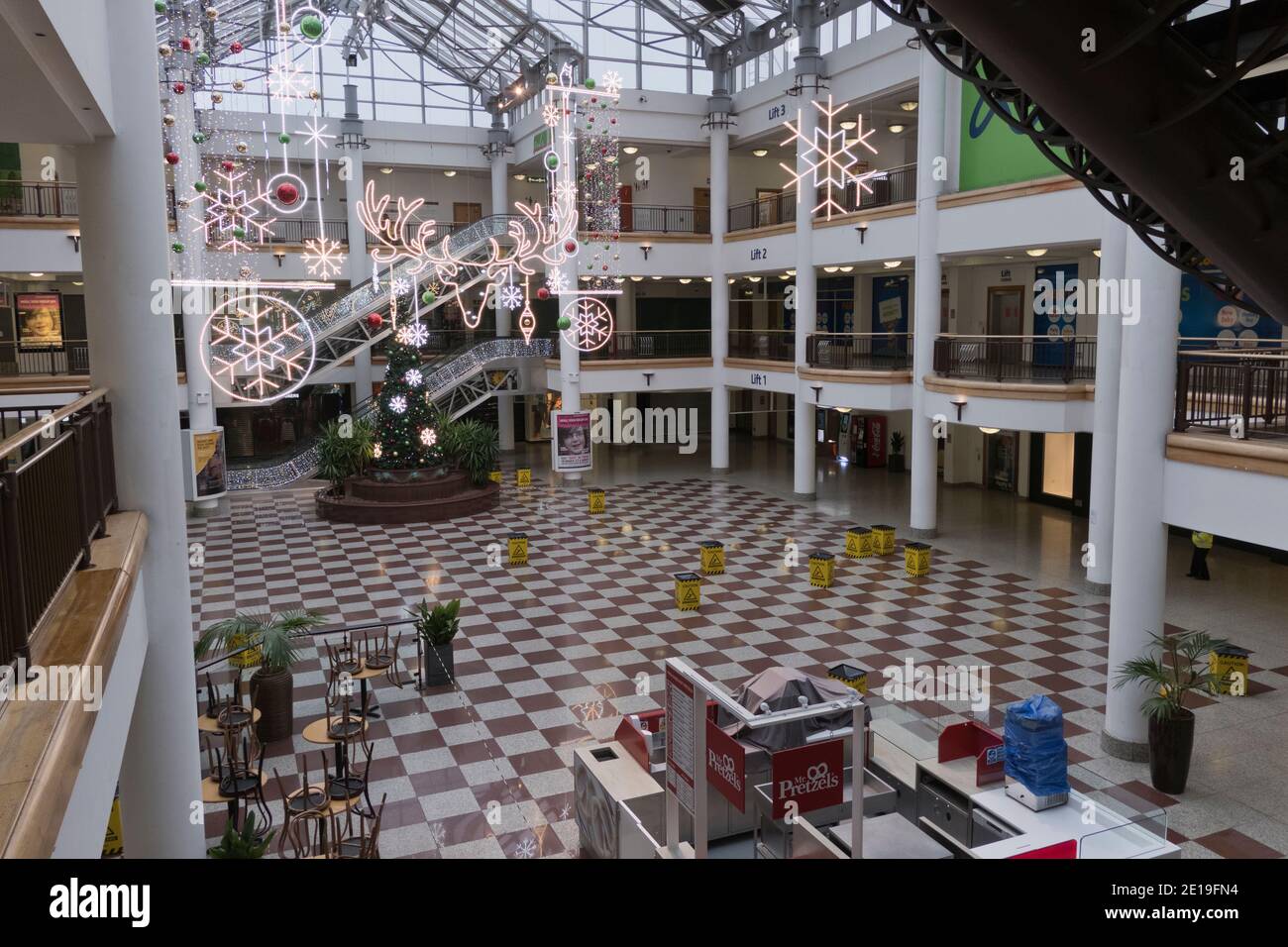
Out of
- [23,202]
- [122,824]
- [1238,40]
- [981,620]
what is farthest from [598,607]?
[23,202]

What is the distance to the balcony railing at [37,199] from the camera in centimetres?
1917

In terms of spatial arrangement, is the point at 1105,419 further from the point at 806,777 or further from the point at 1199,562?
the point at 806,777

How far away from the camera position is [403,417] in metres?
21.6

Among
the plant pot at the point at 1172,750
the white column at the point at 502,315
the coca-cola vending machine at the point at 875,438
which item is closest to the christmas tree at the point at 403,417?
the white column at the point at 502,315

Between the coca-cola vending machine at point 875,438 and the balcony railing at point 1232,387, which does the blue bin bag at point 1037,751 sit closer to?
the balcony railing at point 1232,387

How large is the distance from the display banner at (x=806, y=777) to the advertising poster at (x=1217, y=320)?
13.7 meters

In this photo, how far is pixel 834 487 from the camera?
2441cm

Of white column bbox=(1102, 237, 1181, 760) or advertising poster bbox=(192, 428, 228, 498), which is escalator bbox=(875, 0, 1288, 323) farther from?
advertising poster bbox=(192, 428, 228, 498)

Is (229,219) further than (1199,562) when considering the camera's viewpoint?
Yes

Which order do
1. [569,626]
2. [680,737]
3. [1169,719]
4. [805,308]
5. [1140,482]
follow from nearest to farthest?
[680,737] → [1169,719] → [1140,482] → [569,626] → [805,308]

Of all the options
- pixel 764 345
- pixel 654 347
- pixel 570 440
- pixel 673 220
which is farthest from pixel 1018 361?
pixel 673 220

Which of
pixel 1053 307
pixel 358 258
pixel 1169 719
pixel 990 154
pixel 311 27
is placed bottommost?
pixel 1169 719

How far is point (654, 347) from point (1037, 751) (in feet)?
72.4

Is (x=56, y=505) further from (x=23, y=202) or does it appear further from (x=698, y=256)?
(x=698, y=256)
